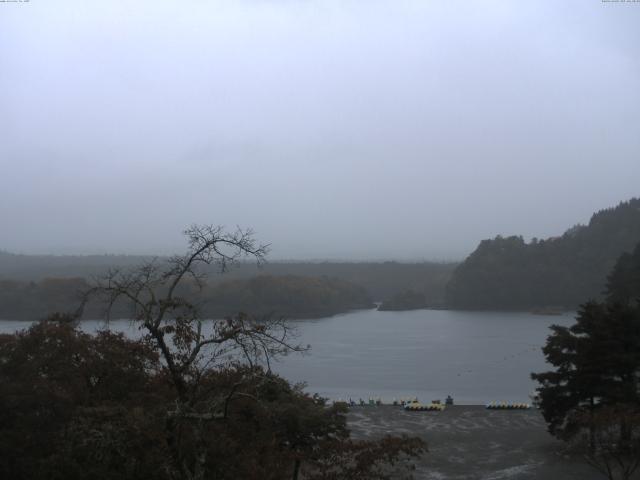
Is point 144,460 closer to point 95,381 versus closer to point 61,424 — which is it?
point 61,424

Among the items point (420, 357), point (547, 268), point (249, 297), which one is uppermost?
point (547, 268)

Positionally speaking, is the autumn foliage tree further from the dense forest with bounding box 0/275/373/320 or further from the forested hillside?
the forested hillside

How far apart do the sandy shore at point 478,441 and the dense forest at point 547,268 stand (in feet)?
103

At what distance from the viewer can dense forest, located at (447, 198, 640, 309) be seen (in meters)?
42.6

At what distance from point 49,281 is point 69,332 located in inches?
1283

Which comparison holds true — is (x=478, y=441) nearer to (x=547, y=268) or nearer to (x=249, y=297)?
(x=249, y=297)

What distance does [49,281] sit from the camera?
3588 centimetres

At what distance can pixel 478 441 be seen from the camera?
10.4 meters

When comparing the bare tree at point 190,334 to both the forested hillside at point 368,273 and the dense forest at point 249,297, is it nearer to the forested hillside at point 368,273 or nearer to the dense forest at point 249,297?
the dense forest at point 249,297

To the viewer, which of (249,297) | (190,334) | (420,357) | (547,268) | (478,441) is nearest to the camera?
(190,334)

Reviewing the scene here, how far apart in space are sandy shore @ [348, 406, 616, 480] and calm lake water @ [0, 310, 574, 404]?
2271mm

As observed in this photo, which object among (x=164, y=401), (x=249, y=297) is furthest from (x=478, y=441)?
(x=249, y=297)

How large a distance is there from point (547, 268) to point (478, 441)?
3567cm

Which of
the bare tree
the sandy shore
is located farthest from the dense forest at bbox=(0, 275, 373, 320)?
the bare tree
